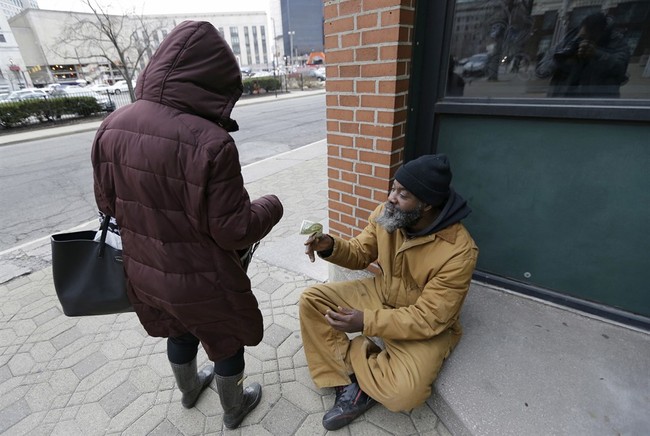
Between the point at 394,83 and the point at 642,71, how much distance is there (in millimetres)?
1253

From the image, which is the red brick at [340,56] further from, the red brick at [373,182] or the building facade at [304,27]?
the building facade at [304,27]

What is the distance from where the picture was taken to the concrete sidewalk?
1708 millimetres

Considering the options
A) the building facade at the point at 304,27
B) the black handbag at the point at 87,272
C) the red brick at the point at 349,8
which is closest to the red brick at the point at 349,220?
the red brick at the point at 349,8

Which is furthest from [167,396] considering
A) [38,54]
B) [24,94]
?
[38,54]

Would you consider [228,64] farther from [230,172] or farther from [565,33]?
[565,33]

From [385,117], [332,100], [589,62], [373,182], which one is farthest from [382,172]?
[589,62]

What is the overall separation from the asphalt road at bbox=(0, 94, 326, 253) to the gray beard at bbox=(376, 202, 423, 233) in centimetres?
467

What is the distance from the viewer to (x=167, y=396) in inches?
82.7

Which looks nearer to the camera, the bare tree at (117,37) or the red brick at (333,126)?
the red brick at (333,126)

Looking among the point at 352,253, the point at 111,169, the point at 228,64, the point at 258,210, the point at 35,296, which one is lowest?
the point at 35,296

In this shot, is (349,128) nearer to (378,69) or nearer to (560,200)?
(378,69)

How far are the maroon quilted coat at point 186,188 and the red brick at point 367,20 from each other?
3.58ft

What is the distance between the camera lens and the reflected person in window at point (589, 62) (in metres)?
1.82

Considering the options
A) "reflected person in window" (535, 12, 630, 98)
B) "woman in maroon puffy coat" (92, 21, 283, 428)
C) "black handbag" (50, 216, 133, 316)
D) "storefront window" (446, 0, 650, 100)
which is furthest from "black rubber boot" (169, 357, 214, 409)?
"reflected person in window" (535, 12, 630, 98)
